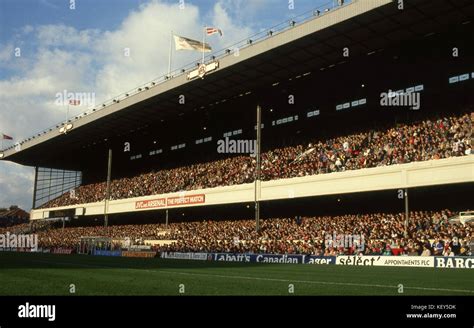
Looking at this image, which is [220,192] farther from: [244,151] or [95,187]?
[95,187]

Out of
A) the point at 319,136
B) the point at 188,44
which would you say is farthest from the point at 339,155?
the point at 188,44

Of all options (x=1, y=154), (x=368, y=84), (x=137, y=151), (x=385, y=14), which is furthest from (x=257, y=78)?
(x=1, y=154)

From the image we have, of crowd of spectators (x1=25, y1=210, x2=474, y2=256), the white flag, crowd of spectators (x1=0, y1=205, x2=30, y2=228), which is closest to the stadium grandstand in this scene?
crowd of spectators (x1=25, y1=210, x2=474, y2=256)

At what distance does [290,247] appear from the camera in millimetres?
34750

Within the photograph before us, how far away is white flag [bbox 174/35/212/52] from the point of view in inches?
1641

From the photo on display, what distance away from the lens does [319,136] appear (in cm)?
4669

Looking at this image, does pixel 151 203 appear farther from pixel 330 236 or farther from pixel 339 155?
pixel 330 236

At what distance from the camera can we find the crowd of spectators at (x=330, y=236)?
2719 centimetres

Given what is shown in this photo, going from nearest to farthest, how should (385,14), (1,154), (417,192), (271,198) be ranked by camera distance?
(385,14) < (417,192) < (271,198) < (1,154)

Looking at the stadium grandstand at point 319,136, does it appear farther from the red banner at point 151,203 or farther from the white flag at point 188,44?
the white flag at point 188,44

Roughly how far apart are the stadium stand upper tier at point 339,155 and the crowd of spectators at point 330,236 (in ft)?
13.2

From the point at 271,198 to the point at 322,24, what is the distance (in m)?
15.7

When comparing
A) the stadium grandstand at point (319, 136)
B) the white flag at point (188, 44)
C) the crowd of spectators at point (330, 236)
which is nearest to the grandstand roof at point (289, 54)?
the stadium grandstand at point (319, 136)

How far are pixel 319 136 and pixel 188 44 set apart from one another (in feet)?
48.7
